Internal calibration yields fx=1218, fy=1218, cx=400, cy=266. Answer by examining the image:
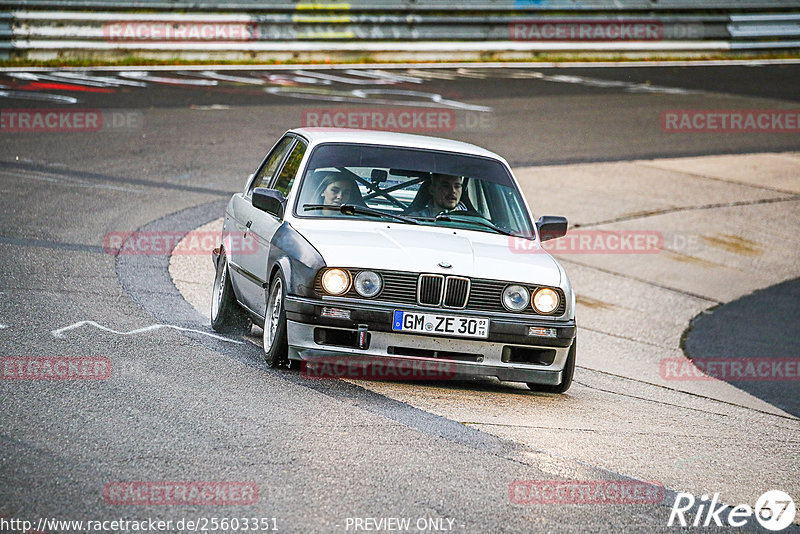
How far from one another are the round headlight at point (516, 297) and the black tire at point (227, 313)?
94.1 inches

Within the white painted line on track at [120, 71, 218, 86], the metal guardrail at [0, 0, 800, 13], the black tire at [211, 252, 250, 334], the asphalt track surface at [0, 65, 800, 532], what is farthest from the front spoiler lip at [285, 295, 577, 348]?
the metal guardrail at [0, 0, 800, 13]

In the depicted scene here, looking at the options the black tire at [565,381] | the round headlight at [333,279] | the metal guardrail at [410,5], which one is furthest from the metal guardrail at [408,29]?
the black tire at [565,381]

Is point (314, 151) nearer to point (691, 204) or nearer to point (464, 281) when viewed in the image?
point (464, 281)

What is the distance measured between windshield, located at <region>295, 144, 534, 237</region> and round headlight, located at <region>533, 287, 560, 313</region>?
0.86 metres

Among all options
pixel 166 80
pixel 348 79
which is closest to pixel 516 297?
pixel 166 80

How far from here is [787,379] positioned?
1125 cm

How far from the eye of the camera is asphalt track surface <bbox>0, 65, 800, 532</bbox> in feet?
16.0

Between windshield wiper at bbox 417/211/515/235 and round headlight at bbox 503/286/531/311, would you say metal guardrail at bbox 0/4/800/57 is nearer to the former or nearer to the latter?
windshield wiper at bbox 417/211/515/235

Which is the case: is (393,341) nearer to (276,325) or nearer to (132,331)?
(276,325)

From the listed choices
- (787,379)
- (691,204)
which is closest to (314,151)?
(787,379)

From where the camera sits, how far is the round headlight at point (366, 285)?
23.0 ft

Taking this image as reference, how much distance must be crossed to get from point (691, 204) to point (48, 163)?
844cm

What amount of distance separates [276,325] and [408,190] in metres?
1.37

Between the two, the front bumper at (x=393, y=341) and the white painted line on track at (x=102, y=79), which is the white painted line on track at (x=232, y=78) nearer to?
the white painted line on track at (x=102, y=79)
